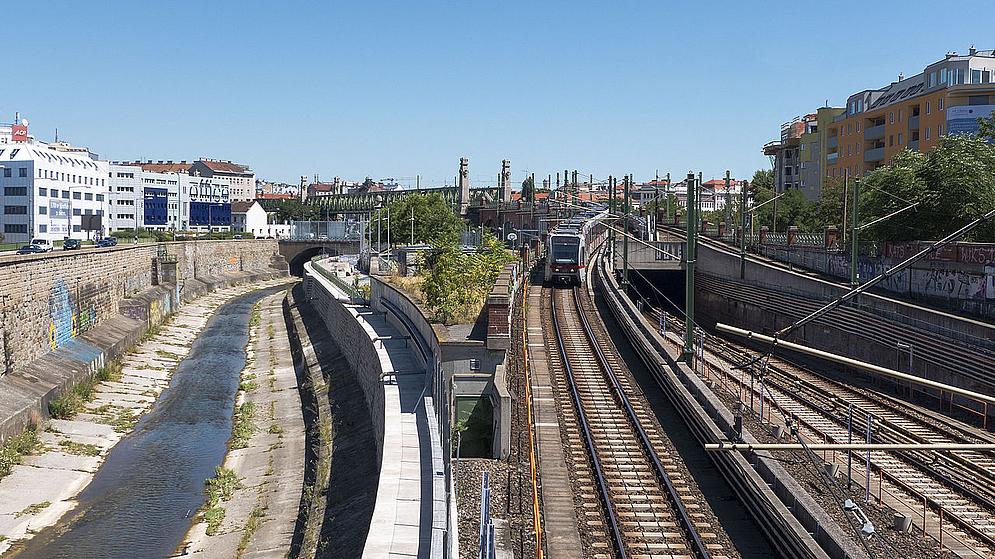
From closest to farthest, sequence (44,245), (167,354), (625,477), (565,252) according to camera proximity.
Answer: (625,477), (167,354), (565,252), (44,245)

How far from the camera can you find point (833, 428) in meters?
24.6

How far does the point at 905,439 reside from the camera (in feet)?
74.2

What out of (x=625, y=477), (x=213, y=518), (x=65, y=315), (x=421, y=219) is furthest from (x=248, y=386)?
(x=421, y=219)

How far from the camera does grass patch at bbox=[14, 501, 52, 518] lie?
2258 centimetres

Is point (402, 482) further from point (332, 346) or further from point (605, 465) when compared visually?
point (332, 346)

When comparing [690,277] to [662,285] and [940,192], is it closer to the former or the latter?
[940,192]

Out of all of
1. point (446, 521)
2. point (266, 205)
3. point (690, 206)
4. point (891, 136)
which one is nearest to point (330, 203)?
point (266, 205)

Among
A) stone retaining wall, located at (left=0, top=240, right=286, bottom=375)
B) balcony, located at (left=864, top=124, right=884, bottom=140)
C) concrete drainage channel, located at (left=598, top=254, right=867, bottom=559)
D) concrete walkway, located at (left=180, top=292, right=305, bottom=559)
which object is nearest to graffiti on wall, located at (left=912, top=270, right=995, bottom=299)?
concrete drainage channel, located at (left=598, top=254, right=867, bottom=559)

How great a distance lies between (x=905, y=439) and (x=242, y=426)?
21271 mm

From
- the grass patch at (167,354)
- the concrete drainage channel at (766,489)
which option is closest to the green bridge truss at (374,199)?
the grass patch at (167,354)

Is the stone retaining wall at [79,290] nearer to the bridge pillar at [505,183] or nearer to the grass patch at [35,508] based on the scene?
the grass patch at [35,508]

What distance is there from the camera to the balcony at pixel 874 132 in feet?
237

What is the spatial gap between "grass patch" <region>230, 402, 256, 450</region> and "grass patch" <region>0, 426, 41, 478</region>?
5840 mm

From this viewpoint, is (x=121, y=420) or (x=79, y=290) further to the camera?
(x=79, y=290)
